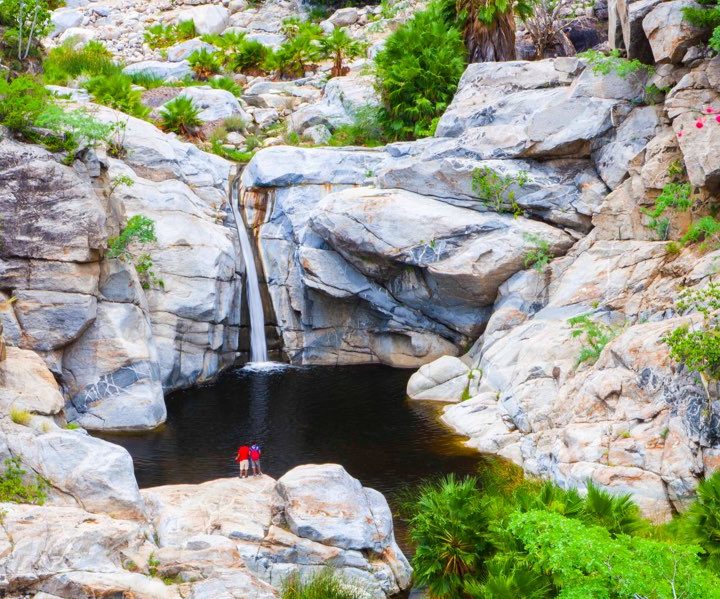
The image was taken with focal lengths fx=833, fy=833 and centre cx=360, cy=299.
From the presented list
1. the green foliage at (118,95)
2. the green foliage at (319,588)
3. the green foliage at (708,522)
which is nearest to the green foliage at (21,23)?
the green foliage at (118,95)

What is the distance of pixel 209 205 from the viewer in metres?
33.2

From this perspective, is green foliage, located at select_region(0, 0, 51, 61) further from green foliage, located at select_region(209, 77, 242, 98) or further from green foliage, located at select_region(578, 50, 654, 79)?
green foliage, located at select_region(578, 50, 654, 79)

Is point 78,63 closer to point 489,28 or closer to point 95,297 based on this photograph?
point 489,28

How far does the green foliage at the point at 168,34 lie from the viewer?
54500 mm

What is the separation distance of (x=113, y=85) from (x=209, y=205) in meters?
10.1

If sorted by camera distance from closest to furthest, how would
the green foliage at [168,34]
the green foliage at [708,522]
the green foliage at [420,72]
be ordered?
the green foliage at [708,522] → the green foliage at [420,72] → the green foliage at [168,34]

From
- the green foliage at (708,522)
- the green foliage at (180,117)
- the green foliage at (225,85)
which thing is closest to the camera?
the green foliage at (708,522)

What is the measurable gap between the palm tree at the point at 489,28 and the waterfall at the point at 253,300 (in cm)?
1291

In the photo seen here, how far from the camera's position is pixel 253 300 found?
108 feet

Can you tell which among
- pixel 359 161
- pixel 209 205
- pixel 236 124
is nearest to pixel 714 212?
pixel 359 161

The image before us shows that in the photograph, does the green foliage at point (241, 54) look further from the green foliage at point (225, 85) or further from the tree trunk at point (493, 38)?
the tree trunk at point (493, 38)

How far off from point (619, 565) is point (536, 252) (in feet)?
63.7

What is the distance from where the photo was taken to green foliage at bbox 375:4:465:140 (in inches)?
1388

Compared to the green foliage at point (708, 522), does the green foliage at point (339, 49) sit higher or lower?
higher
